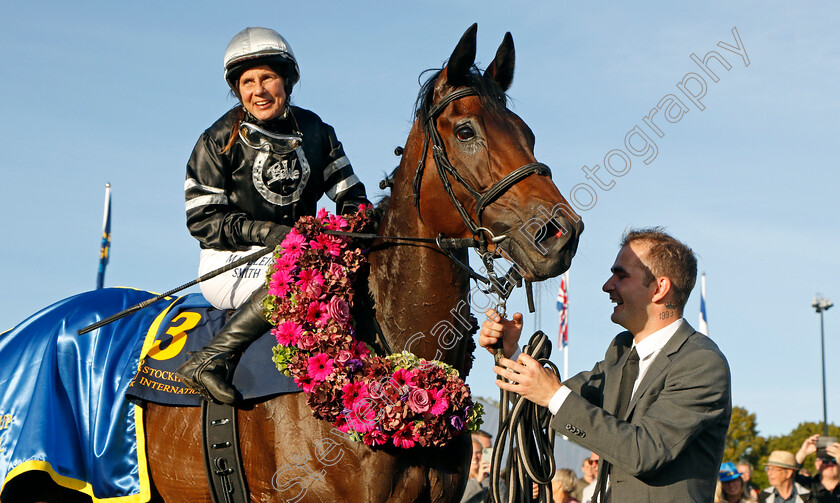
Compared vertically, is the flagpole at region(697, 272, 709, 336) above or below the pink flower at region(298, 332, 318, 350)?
above

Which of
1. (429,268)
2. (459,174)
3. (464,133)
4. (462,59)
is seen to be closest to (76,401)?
(429,268)

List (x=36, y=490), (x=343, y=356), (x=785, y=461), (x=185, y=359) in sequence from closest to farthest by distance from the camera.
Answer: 1. (x=343, y=356)
2. (x=185, y=359)
3. (x=36, y=490)
4. (x=785, y=461)

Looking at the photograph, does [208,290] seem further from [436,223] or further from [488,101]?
[488,101]

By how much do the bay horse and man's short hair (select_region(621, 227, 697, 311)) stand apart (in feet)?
1.42

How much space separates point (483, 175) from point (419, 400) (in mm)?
1159

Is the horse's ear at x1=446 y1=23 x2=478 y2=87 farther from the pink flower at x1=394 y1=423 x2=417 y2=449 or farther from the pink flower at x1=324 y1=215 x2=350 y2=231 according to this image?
the pink flower at x1=394 y1=423 x2=417 y2=449

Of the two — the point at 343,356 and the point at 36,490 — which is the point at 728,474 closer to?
the point at 343,356

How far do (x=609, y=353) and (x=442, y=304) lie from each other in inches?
38.1

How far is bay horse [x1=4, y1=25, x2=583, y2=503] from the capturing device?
4152mm

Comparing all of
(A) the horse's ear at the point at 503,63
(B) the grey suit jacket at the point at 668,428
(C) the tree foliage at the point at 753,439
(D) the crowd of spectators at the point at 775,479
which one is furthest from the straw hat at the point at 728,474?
(C) the tree foliage at the point at 753,439

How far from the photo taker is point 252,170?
17.1 ft

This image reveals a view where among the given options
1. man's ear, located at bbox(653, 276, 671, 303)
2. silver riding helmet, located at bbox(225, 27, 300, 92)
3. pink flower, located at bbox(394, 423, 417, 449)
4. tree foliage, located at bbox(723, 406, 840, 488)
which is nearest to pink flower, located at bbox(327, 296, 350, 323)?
pink flower, located at bbox(394, 423, 417, 449)

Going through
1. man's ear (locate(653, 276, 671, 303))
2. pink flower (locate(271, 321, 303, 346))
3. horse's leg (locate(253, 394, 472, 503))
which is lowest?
horse's leg (locate(253, 394, 472, 503))

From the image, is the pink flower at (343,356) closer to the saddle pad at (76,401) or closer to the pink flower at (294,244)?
the pink flower at (294,244)
